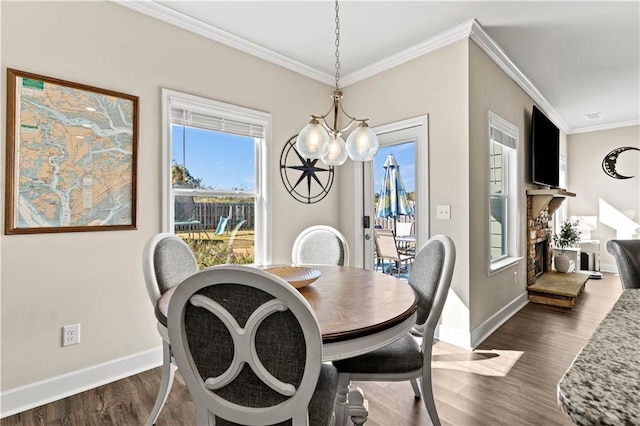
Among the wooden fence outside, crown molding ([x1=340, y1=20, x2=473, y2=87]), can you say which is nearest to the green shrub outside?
the wooden fence outside

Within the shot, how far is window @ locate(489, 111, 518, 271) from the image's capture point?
11.6 ft

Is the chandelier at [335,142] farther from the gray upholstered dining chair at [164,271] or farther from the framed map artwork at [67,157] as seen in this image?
the framed map artwork at [67,157]

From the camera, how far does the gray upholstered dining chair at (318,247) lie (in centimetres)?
273

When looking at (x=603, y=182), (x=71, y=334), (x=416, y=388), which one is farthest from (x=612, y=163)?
(x=71, y=334)

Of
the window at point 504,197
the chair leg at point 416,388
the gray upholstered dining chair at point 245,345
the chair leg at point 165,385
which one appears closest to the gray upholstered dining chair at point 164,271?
the chair leg at point 165,385

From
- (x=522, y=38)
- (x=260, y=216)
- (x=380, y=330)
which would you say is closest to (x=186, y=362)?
(x=380, y=330)

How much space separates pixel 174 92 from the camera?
8.40 ft

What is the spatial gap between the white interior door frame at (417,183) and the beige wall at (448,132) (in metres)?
0.05

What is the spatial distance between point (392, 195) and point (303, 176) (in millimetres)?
968

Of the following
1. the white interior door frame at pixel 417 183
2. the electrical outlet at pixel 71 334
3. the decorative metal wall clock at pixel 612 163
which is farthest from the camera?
the decorative metal wall clock at pixel 612 163

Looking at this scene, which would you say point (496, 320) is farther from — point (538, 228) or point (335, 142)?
point (335, 142)

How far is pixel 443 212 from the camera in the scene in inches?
117

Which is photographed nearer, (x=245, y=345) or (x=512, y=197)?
(x=245, y=345)

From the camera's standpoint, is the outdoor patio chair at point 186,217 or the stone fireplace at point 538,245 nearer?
the outdoor patio chair at point 186,217
